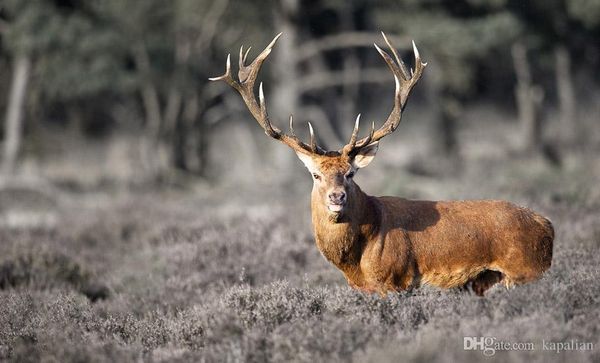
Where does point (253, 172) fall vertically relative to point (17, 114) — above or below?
below

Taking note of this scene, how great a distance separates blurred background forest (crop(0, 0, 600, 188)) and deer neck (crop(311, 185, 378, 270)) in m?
12.3

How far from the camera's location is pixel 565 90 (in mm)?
25328

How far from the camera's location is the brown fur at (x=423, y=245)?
6434 mm

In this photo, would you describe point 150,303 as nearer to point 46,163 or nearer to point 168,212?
point 168,212

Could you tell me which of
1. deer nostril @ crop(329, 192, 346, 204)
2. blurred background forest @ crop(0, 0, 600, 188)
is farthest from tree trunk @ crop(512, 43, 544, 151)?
deer nostril @ crop(329, 192, 346, 204)

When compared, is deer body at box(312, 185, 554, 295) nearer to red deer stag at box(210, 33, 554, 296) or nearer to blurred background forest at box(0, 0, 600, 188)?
red deer stag at box(210, 33, 554, 296)

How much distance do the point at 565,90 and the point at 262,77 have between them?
387 inches

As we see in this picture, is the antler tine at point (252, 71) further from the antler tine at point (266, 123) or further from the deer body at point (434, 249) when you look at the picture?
the deer body at point (434, 249)

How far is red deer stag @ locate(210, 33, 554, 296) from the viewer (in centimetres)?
643

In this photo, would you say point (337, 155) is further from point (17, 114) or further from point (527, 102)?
point (527, 102)

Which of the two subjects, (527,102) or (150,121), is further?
(527,102)

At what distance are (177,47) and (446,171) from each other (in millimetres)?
8945

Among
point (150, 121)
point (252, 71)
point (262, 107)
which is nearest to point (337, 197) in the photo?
point (262, 107)

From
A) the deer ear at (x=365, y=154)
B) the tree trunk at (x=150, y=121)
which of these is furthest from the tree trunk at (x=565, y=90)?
the deer ear at (x=365, y=154)
